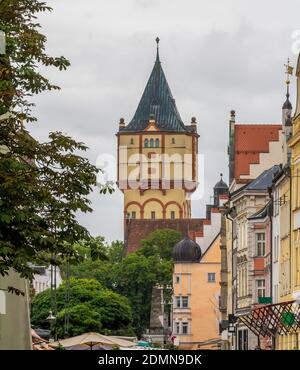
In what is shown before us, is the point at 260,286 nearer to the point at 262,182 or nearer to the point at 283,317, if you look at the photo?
the point at 262,182

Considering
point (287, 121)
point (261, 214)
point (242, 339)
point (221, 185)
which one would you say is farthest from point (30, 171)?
point (221, 185)

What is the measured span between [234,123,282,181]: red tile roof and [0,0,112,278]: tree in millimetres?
82375

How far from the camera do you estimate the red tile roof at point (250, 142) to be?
4299 inches

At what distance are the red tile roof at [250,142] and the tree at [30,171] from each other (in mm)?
82375

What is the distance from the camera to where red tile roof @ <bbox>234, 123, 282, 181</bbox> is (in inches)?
4299

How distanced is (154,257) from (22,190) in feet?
577

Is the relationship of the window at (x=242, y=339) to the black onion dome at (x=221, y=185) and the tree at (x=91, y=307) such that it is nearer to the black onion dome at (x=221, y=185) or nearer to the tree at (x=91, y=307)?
the tree at (x=91, y=307)

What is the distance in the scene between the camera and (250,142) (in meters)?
111

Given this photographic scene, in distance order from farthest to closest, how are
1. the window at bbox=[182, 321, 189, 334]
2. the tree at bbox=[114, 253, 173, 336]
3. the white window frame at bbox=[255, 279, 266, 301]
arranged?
1. the tree at bbox=[114, 253, 173, 336]
2. the window at bbox=[182, 321, 189, 334]
3. the white window frame at bbox=[255, 279, 266, 301]

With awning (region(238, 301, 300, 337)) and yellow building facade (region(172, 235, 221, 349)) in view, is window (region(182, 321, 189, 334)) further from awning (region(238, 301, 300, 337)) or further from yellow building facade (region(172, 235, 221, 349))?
awning (region(238, 301, 300, 337))

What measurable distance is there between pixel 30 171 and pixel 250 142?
86.7 meters

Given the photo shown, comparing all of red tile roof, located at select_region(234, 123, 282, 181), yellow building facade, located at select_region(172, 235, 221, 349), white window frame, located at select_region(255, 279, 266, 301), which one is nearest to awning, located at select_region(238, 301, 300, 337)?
white window frame, located at select_region(255, 279, 266, 301)

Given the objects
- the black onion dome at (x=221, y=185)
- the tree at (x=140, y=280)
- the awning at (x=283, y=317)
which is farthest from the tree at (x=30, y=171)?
the tree at (x=140, y=280)
